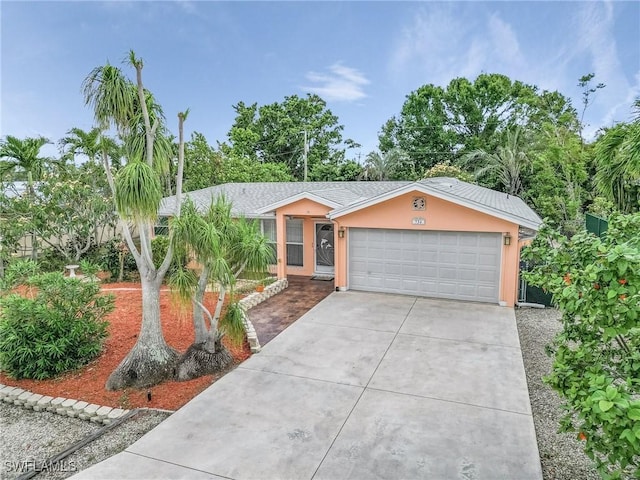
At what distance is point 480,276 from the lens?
1195 centimetres

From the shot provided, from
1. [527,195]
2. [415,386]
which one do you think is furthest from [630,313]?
[527,195]

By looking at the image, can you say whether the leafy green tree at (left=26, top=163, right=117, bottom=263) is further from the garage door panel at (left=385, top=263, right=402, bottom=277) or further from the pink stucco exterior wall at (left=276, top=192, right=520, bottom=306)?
the garage door panel at (left=385, top=263, right=402, bottom=277)

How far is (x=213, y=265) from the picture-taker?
706 centimetres

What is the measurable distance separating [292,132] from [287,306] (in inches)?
1055

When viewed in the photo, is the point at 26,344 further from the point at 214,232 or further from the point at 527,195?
the point at 527,195

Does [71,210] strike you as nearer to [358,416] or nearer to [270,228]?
[270,228]

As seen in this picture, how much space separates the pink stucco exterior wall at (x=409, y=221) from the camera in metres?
11.6

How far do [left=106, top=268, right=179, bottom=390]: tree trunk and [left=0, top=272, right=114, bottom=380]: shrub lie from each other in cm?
119

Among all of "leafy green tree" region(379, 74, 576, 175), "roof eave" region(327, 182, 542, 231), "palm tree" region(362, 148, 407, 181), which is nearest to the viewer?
"roof eave" region(327, 182, 542, 231)

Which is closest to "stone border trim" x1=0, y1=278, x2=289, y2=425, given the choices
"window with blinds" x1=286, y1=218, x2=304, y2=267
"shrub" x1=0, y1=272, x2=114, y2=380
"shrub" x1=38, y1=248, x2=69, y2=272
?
"shrub" x1=0, y1=272, x2=114, y2=380

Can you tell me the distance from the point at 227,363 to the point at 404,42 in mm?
18115

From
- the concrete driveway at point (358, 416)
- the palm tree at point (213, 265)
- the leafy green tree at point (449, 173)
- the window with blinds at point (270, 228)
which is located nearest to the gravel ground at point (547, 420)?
the concrete driveway at point (358, 416)

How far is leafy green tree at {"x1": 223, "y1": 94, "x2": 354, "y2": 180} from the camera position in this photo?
36531 mm

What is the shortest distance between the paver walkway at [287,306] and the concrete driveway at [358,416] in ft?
2.22
